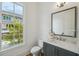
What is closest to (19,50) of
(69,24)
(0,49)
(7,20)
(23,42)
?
(23,42)

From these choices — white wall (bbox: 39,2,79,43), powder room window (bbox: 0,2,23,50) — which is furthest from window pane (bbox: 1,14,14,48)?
white wall (bbox: 39,2,79,43)

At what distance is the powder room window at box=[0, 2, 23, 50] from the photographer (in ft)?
5.78

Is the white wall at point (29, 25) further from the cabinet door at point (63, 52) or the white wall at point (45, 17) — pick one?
the cabinet door at point (63, 52)

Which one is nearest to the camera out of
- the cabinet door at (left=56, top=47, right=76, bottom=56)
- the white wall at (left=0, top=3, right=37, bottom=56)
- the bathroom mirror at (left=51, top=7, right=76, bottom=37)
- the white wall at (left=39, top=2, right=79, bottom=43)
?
the cabinet door at (left=56, top=47, right=76, bottom=56)

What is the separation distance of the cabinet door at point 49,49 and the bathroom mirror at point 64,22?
1.39 ft

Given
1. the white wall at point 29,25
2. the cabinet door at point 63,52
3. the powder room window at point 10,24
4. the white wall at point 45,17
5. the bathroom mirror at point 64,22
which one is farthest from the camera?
the white wall at point 45,17

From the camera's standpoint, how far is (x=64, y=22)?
6.82 ft

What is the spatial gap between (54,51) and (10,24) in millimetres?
1127

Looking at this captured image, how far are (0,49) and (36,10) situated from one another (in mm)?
1240

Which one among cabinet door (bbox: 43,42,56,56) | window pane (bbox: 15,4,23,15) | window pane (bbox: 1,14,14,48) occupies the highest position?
window pane (bbox: 15,4,23,15)

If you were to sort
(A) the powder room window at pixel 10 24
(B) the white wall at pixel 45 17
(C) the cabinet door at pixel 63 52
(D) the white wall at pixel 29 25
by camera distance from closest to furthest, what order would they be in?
(C) the cabinet door at pixel 63 52, (A) the powder room window at pixel 10 24, (D) the white wall at pixel 29 25, (B) the white wall at pixel 45 17

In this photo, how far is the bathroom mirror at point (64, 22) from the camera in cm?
190

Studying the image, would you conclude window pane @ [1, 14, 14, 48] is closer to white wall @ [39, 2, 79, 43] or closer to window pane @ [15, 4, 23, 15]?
window pane @ [15, 4, 23, 15]

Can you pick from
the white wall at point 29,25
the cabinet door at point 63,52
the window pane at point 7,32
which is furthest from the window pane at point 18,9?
the cabinet door at point 63,52
